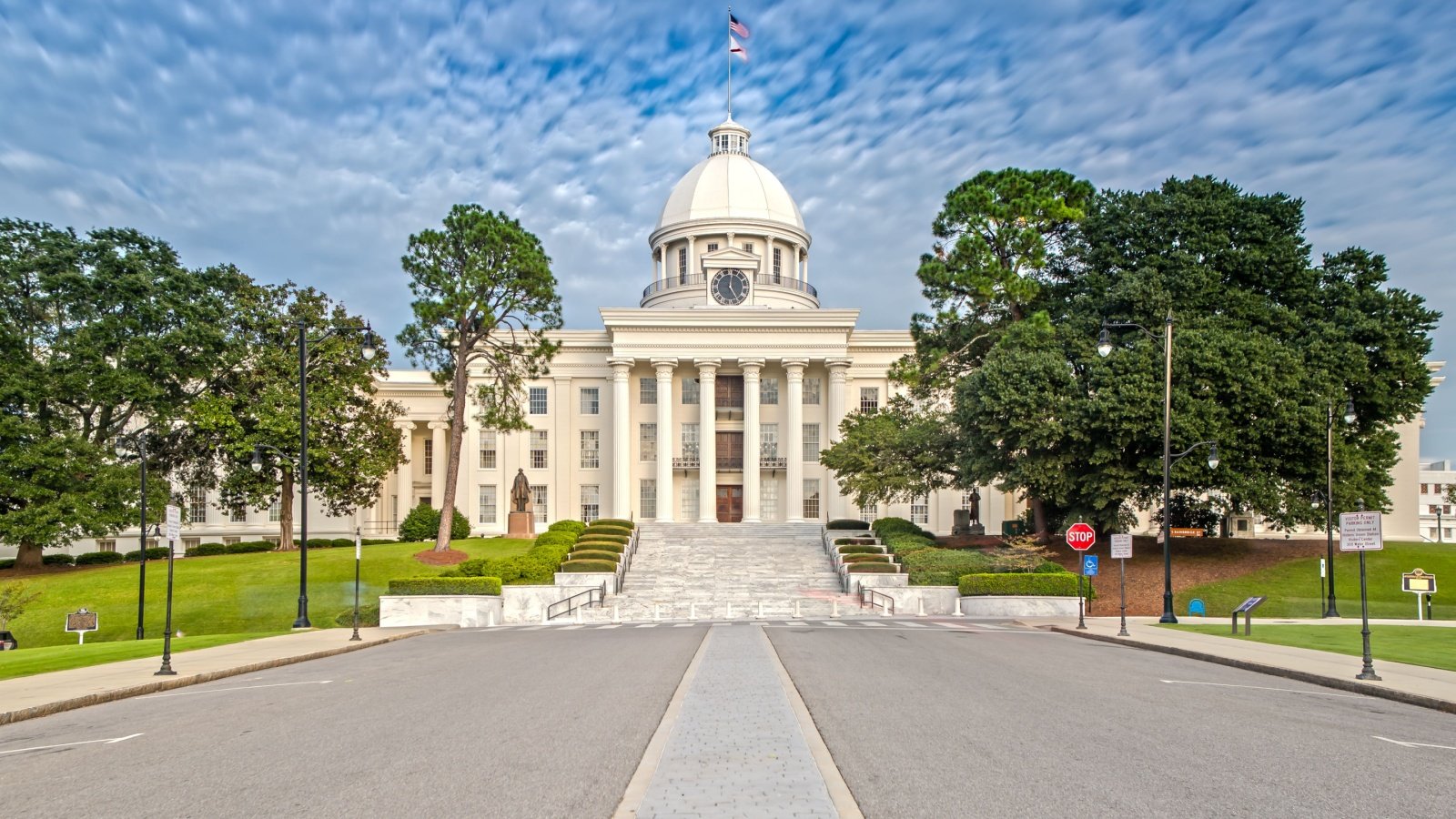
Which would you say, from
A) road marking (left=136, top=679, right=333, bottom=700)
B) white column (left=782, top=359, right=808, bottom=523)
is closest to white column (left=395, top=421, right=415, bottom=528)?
white column (left=782, top=359, right=808, bottom=523)

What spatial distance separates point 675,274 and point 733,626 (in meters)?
46.9

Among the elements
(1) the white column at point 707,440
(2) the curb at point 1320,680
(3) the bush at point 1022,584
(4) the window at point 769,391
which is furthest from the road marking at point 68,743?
(4) the window at point 769,391

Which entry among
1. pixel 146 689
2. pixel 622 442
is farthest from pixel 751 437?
pixel 146 689

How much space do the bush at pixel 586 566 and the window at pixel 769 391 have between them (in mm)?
24131

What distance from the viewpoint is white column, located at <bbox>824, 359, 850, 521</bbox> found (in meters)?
61.6

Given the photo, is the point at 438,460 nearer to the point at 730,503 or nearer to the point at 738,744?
the point at 730,503

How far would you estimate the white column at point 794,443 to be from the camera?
60062mm

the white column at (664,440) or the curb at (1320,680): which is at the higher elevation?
the white column at (664,440)

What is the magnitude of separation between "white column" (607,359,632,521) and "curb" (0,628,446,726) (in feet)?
123

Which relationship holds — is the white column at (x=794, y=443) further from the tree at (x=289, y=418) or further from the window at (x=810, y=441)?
the tree at (x=289, y=418)

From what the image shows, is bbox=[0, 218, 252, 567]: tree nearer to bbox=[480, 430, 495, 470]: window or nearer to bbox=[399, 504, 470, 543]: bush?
bbox=[399, 504, 470, 543]: bush

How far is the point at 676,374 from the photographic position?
6425cm

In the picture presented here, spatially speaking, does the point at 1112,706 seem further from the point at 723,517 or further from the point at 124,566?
the point at 723,517

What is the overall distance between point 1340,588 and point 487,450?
1834 inches
